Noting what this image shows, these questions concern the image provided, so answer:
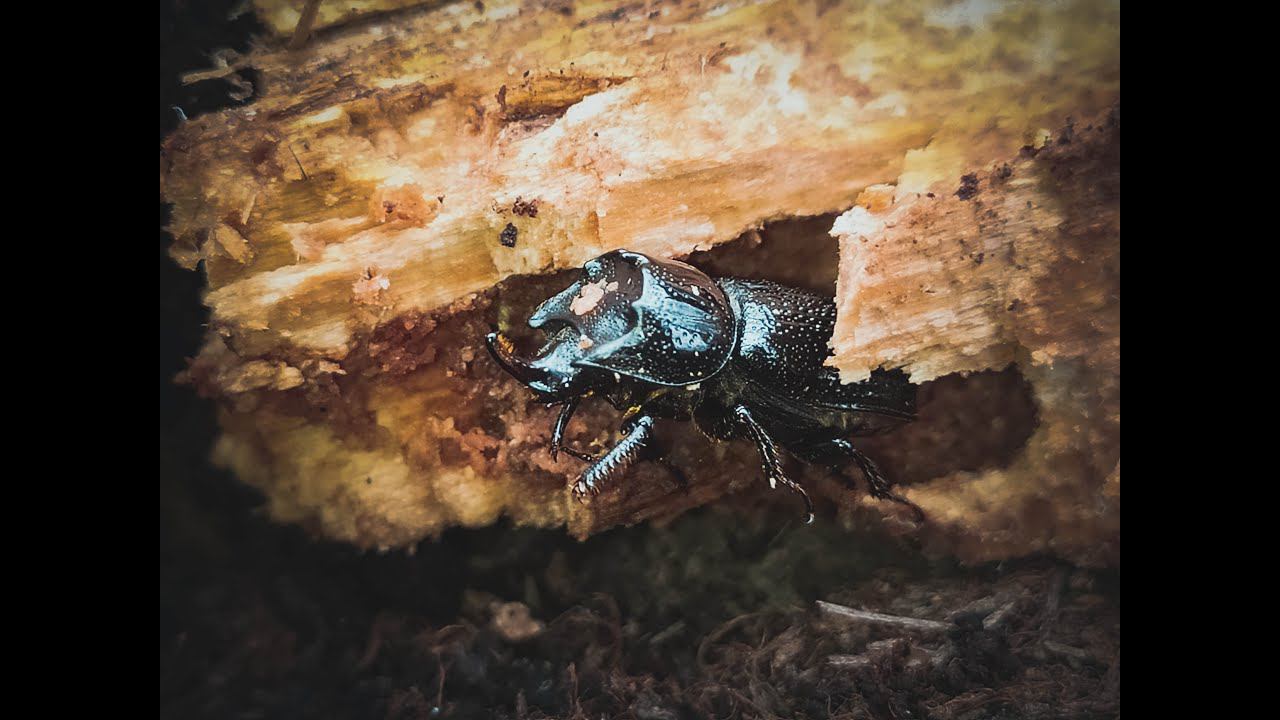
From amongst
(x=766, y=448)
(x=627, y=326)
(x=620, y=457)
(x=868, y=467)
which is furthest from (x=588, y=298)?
(x=868, y=467)

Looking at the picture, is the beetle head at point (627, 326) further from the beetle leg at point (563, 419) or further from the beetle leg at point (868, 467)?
the beetle leg at point (868, 467)

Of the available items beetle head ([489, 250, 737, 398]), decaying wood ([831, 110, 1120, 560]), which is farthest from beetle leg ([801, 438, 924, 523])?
beetle head ([489, 250, 737, 398])

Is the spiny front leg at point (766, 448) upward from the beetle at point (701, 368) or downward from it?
downward

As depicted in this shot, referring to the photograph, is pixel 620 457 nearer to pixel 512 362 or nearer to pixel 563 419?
pixel 563 419

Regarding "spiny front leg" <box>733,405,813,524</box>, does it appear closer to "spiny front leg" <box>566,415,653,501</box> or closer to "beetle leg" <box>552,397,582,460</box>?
"spiny front leg" <box>566,415,653,501</box>

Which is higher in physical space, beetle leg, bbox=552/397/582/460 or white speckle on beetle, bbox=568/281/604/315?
white speckle on beetle, bbox=568/281/604/315

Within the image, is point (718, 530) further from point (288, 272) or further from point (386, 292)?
point (288, 272)

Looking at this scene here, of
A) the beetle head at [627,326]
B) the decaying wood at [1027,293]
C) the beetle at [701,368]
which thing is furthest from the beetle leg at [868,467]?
the beetle head at [627,326]

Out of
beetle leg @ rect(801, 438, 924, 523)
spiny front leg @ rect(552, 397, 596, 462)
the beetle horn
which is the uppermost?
the beetle horn
